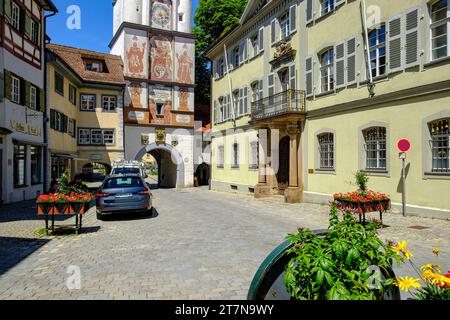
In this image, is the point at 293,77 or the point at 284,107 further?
the point at 293,77

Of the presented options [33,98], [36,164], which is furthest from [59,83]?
[36,164]

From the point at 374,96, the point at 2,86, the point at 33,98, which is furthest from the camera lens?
the point at 33,98

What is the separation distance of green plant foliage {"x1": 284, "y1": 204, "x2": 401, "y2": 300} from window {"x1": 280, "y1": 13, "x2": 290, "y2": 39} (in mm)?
18762

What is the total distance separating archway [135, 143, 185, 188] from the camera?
3234cm

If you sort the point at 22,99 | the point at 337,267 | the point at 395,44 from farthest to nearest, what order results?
the point at 22,99 < the point at 395,44 < the point at 337,267

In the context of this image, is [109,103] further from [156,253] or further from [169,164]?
[156,253]

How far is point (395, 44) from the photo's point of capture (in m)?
12.7

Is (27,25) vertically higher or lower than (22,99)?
higher

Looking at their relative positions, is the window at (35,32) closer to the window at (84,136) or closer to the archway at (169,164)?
the window at (84,136)

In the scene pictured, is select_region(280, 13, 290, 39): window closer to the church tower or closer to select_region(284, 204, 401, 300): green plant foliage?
the church tower

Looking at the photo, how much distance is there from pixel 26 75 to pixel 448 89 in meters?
18.7

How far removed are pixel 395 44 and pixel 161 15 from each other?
83.3ft

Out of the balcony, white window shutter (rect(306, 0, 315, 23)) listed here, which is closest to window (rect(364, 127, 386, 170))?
the balcony

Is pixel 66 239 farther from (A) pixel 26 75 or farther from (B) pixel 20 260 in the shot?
(A) pixel 26 75
